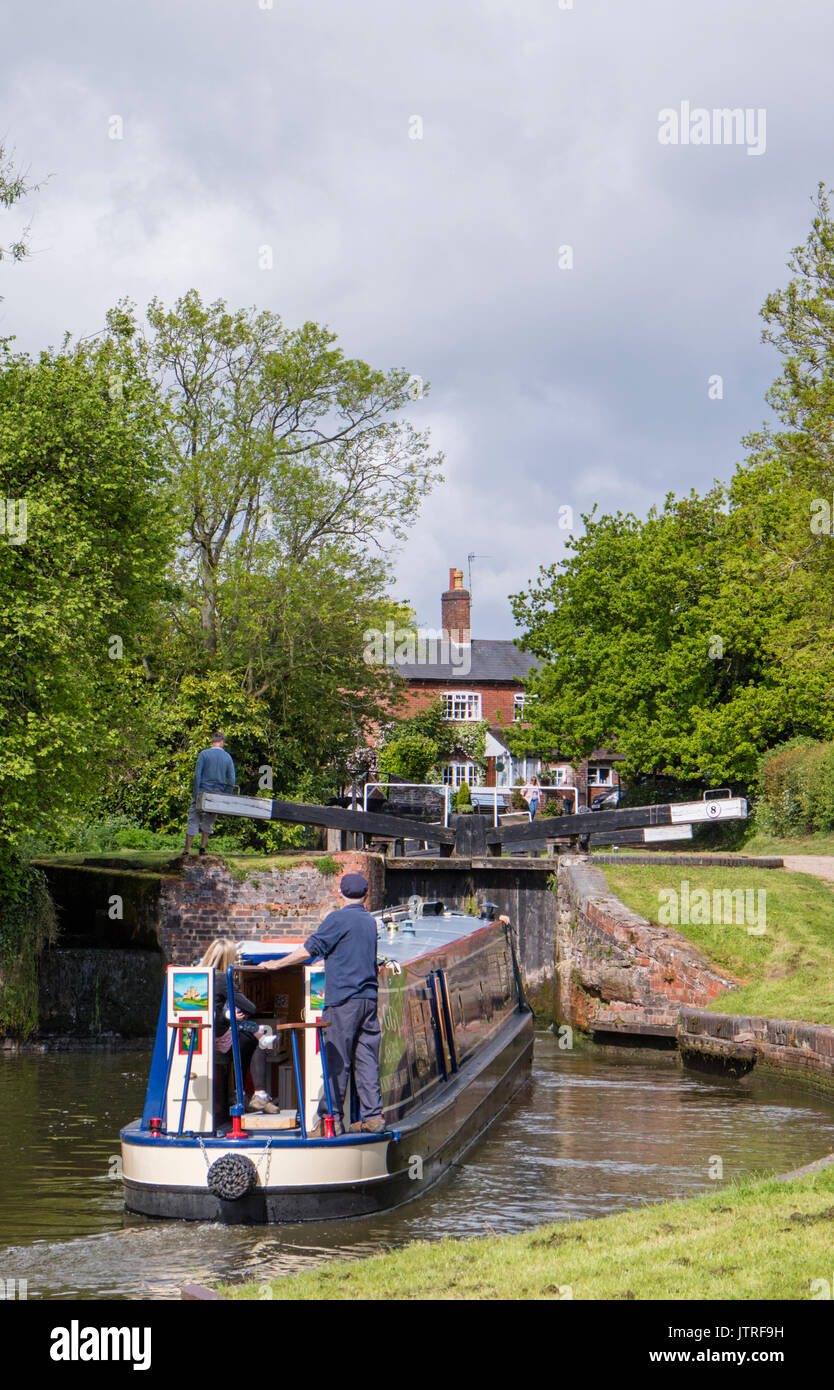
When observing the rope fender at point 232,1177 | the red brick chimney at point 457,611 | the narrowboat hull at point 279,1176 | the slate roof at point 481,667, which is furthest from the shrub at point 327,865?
the red brick chimney at point 457,611

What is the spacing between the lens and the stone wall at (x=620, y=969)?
17.2m

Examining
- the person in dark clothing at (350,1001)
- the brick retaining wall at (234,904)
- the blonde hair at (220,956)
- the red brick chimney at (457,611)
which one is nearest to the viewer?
the person in dark clothing at (350,1001)

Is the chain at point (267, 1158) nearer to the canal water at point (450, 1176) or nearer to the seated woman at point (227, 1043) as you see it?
the canal water at point (450, 1176)

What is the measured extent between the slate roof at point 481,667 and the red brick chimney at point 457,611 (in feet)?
2.58

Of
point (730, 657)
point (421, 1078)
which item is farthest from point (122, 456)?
point (730, 657)

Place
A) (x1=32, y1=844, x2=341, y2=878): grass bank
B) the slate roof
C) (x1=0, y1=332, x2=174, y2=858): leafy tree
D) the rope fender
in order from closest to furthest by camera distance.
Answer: the rope fender → (x1=0, y1=332, x2=174, y2=858): leafy tree → (x1=32, y1=844, x2=341, y2=878): grass bank → the slate roof

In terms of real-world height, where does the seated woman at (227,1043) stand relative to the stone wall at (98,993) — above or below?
above

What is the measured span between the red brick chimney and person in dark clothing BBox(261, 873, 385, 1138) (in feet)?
148

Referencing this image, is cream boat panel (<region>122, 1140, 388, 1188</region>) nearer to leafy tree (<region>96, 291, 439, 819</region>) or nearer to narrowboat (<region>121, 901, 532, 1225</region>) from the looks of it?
narrowboat (<region>121, 901, 532, 1225</region>)

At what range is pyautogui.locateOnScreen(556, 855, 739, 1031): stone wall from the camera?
1720 cm

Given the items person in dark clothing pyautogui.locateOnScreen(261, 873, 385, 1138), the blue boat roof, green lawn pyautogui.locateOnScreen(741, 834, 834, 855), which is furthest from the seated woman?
green lawn pyautogui.locateOnScreen(741, 834, 834, 855)

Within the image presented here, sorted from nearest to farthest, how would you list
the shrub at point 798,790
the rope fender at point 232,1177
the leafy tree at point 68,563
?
the rope fender at point 232,1177 < the leafy tree at point 68,563 < the shrub at point 798,790
